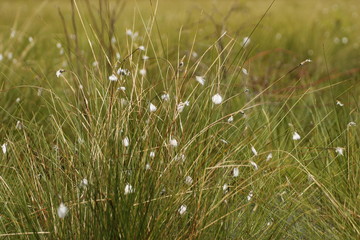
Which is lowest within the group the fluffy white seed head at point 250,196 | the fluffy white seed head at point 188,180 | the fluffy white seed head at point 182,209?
the fluffy white seed head at point 182,209

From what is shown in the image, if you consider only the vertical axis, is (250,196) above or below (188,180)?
below

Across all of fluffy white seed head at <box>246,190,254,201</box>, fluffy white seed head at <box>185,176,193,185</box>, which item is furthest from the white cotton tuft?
fluffy white seed head at <box>246,190,254,201</box>

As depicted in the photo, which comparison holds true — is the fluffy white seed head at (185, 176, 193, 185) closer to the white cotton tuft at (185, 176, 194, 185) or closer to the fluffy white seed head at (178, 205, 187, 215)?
the white cotton tuft at (185, 176, 194, 185)

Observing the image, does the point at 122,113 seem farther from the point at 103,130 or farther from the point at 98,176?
the point at 98,176

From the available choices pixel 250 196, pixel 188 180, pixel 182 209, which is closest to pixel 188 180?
pixel 188 180

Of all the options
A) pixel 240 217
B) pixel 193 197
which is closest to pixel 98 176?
pixel 193 197

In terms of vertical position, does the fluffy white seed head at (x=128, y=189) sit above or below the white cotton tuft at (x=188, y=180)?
below

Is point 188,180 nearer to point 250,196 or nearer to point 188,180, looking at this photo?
point 188,180

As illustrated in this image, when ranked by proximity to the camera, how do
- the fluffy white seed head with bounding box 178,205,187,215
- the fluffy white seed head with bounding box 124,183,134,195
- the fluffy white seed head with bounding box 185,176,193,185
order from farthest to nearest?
the fluffy white seed head with bounding box 185,176,193,185 < the fluffy white seed head with bounding box 178,205,187,215 < the fluffy white seed head with bounding box 124,183,134,195

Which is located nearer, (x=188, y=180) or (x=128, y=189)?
(x=128, y=189)

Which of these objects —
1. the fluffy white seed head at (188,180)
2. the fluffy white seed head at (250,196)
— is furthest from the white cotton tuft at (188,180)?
the fluffy white seed head at (250,196)

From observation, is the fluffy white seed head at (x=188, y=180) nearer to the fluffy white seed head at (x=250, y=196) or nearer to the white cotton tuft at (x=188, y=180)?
the white cotton tuft at (x=188, y=180)
